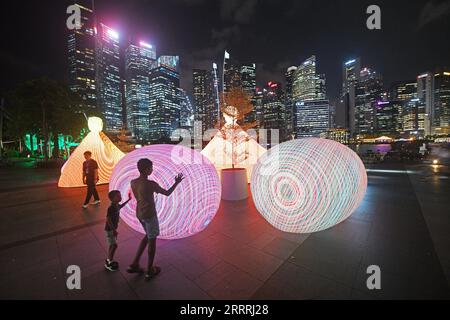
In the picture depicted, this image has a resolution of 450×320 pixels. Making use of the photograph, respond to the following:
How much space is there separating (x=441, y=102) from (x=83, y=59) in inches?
7362

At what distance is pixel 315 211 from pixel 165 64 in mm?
162947

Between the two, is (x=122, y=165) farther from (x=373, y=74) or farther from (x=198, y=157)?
(x=373, y=74)

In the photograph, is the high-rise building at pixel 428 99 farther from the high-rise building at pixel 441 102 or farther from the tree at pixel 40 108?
the tree at pixel 40 108

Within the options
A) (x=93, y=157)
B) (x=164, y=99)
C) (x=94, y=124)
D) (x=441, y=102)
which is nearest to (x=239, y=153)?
(x=93, y=157)

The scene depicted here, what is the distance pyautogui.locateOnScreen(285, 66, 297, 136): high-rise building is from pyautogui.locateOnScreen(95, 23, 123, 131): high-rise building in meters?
109

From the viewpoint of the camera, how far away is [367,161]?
67.3ft

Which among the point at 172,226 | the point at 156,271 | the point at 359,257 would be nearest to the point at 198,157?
the point at 172,226

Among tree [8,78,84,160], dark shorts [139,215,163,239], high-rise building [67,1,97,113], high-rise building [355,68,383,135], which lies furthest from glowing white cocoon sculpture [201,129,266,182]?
high-rise building [355,68,383,135]

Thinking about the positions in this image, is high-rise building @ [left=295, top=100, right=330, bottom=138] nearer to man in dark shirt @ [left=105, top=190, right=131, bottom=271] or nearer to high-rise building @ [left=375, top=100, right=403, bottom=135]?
high-rise building @ [left=375, top=100, right=403, bottom=135]

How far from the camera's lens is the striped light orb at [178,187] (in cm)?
399

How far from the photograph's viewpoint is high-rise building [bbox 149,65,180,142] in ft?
410

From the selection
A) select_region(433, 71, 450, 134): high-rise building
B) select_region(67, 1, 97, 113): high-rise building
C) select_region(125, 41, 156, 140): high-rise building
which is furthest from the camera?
select_region(125, 41, 156, 140): high-rise building

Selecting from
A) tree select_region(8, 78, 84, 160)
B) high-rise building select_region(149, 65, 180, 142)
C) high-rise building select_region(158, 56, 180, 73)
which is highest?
high-rise building select_region(158, 56, 180, 73)

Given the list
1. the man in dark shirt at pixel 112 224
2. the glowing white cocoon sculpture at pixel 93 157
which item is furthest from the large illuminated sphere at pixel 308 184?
the glowing white cocoon sculpture at pixel 93 157
